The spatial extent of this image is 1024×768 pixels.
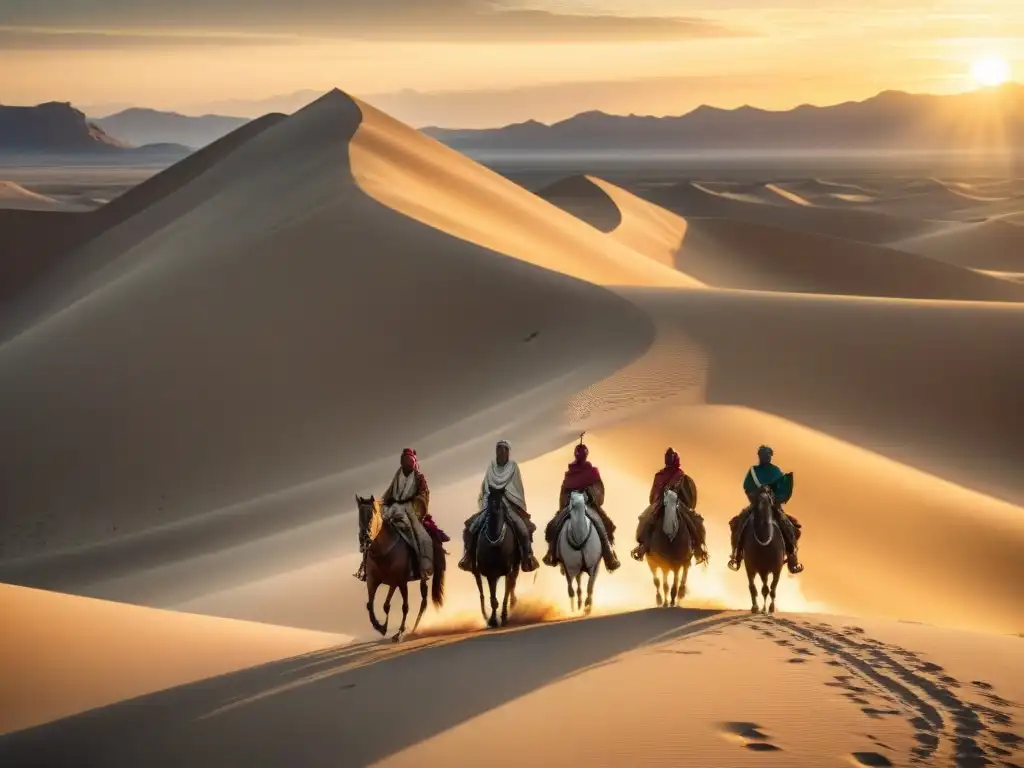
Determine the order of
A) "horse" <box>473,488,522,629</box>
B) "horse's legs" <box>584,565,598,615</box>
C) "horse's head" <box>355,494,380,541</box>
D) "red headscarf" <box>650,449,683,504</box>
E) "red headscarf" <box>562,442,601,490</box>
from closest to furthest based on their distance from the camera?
"horse's head" <box>355,494,380,541</box> → "horse" <box>473,488,522,629</box> → "horse's legs" <box>584,565,598,615</box> → "red headscarf" <box>650,449,683,504</box> → "red headscarf" <box>562,442,601,490</box>

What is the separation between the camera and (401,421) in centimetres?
2775

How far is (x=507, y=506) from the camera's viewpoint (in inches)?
486

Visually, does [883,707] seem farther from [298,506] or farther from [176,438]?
[176,438]

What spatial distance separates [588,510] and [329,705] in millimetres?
4397

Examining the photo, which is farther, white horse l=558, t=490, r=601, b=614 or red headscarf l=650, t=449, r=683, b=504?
red headscarf l=650, t=449, r=683, b=504

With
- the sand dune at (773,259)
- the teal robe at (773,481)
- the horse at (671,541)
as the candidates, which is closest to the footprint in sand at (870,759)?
the horse at (671,541)

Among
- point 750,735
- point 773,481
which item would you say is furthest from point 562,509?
point 750,735

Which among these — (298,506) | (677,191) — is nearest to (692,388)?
(298,506)

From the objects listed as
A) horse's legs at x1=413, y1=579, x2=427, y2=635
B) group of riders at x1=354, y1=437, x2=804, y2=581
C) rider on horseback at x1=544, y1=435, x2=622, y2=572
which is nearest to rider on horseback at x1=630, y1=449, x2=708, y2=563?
group of riders at x1=354, y1=437, x2=804, y2=581

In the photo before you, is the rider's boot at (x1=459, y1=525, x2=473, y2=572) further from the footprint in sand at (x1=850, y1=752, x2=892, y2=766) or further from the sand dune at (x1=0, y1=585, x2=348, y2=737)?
the footprint in sand at (x1=850, y1=752, x2=892, y2=766)

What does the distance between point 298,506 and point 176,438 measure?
6977mm

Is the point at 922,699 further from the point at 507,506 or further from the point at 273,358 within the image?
the point at 273,358

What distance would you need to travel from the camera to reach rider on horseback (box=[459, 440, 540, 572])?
1224cm

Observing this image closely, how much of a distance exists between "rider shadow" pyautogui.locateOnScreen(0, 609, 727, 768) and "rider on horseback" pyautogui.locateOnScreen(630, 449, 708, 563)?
145 centimetres
